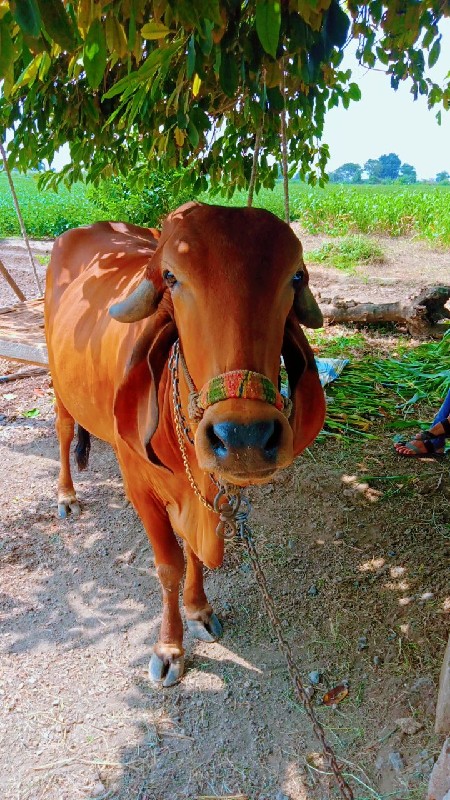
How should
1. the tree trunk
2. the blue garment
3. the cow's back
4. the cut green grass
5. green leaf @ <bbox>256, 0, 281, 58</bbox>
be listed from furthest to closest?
the cut green grass < the tree trunk < the blue garment < the cow's back < green leaf @ <bbox>256, 0, 281, 58</bbox>

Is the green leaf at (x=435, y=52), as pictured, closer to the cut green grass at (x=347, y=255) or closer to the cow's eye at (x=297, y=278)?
the cow's eye at (x=297, y=278)

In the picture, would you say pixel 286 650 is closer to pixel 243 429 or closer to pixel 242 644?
pixel 243 429

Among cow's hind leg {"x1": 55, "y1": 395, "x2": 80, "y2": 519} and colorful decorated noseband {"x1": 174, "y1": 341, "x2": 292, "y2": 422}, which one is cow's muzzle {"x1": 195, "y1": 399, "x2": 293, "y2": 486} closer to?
colorful decorated noseband {"x1": 174, "y1": 341, "x2": 292, "y2": 422}

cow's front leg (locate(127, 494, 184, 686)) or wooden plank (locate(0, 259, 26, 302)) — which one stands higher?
wooden plank (locate(0, 259, 26, 302))

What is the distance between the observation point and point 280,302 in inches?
75.4

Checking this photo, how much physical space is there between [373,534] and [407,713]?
54.5 inches

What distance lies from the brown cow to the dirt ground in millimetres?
282

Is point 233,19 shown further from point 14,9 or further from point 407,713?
point 407,713

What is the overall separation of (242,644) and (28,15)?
281 cm

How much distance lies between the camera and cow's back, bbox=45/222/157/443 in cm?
307

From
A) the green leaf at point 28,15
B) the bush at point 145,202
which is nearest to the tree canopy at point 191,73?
the green leaf at point 28,15

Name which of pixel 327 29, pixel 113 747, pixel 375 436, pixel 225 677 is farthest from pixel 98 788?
pixel 375 436

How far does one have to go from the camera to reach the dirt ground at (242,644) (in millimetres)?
2572

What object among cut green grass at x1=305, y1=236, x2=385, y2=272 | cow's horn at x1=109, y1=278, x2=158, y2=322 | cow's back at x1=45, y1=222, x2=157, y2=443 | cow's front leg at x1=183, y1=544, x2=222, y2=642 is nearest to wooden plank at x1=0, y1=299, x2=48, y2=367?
cow's back at x1=45, y1=222, x2=157, y2=443
